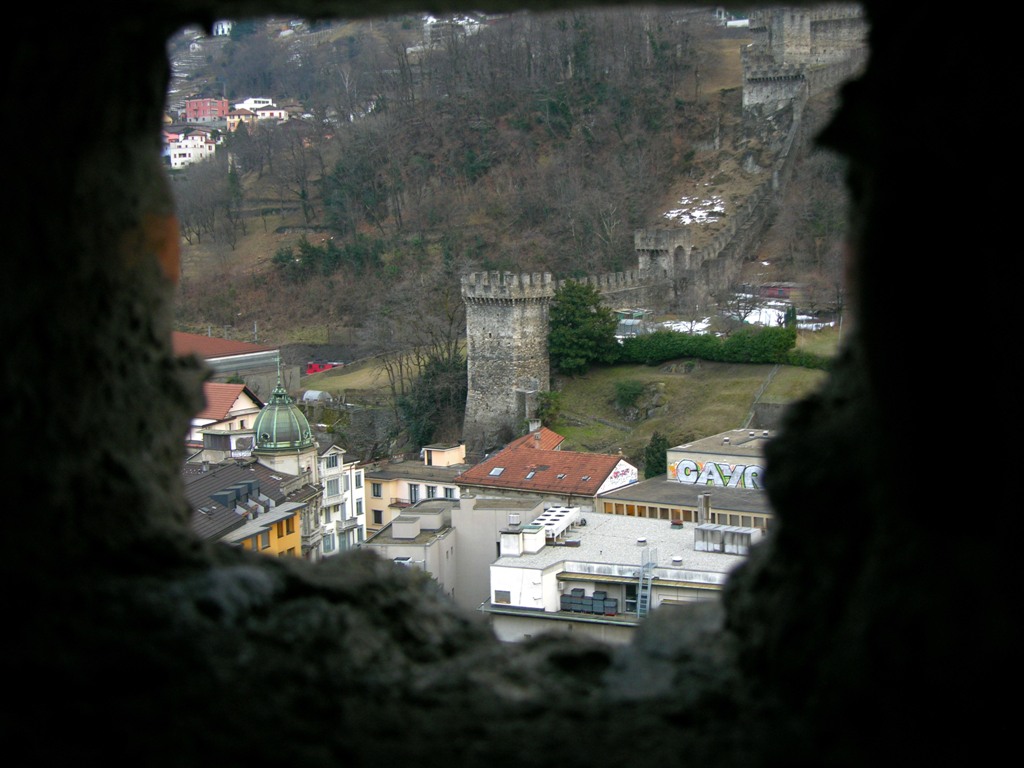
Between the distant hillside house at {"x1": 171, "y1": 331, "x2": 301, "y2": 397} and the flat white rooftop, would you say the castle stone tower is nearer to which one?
the distant hillside house at {"x1": 171, "y1": 331, "x2": 301, "y2": 397}

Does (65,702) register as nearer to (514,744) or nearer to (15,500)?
(15,500)

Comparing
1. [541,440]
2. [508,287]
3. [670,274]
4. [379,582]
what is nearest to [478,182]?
[670,274]

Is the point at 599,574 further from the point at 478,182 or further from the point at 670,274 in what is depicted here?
the point at 478,182

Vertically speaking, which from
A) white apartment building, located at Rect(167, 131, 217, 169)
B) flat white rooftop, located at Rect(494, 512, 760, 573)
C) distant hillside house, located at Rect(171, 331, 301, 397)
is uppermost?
white apartment building, located at Rect(167, 131, 217, 169)

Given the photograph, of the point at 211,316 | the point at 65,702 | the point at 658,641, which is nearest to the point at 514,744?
the point at 658,641

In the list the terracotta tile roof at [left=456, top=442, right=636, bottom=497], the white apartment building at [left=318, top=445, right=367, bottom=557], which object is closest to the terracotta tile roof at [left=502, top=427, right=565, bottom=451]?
the terracotta tile roof at [left=456, top=442, right=636, bottom=497]

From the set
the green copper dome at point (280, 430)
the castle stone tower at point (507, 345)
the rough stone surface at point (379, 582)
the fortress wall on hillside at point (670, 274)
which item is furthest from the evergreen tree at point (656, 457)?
the rough stone surface at point (379, 582)
